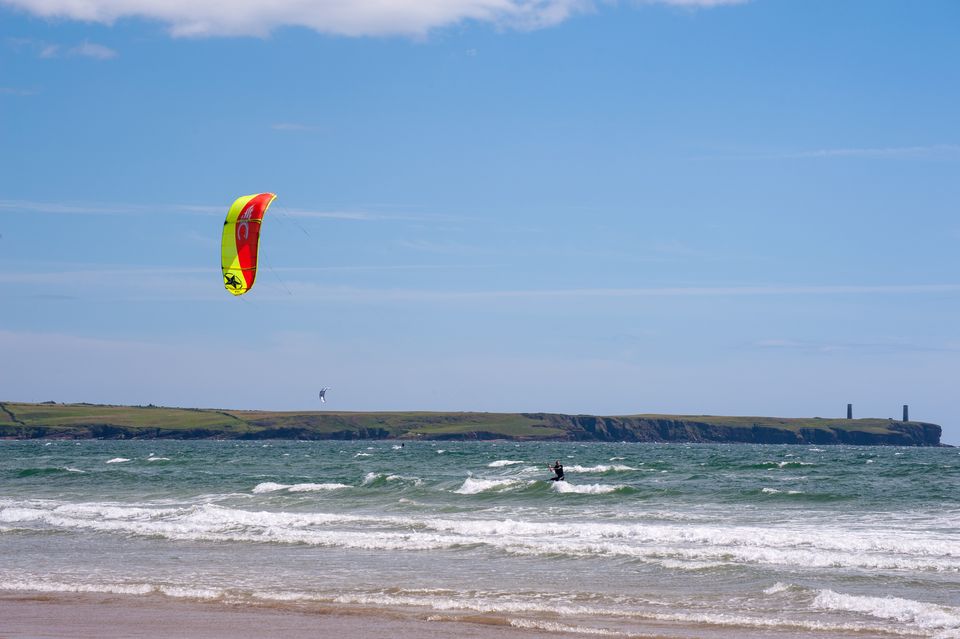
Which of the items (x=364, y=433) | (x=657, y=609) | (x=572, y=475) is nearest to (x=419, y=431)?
(x=364, y=433)

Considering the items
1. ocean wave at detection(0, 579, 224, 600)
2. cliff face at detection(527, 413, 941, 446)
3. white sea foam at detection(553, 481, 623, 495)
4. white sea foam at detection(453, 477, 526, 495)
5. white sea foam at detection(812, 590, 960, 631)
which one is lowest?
cliff face at detection(527, 413, 941, 446)

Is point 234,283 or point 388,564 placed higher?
point 234,283

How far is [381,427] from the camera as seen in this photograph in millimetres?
180750

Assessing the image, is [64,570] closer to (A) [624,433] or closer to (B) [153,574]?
(B) [153,574]

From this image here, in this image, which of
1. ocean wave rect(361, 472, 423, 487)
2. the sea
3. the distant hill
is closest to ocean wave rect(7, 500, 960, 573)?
the sea

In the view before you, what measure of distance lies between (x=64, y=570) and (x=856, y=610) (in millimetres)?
13080

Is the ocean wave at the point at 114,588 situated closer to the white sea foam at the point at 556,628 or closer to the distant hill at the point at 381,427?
the white sea foam at the point at 556,628

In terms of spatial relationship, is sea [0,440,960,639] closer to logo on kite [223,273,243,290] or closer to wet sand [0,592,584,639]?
wet sand [0,592,584,639]

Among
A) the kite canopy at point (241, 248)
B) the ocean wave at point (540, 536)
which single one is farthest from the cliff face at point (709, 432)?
the kite canopy at point (241, 248)

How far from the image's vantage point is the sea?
14.8 metres

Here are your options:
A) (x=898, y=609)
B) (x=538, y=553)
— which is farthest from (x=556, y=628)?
(x=538, y=553)

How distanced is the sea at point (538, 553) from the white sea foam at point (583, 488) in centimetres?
11

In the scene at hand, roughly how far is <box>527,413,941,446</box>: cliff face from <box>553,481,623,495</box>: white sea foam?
507ft

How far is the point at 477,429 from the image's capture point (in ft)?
596
